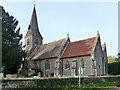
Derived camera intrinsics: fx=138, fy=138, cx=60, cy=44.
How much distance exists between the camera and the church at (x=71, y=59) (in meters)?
28.9

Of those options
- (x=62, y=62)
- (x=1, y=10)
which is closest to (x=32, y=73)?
(x=62, y=62)

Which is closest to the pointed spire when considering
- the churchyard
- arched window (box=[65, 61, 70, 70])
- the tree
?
the tree

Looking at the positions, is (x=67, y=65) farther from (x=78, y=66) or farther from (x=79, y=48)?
(x=79, y=48)

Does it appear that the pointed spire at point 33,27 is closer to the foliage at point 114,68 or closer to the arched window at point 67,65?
the arched window at point 67,65

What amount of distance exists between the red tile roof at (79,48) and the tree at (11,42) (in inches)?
420

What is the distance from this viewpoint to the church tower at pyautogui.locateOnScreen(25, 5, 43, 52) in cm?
4604

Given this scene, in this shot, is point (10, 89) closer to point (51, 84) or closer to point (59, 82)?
point (51, 84)

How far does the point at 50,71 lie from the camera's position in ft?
113

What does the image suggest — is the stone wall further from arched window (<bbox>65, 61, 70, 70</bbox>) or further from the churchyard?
the churchyard

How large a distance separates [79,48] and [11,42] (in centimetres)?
1536

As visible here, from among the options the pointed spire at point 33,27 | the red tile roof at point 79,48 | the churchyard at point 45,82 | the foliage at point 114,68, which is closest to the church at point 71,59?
the red tile roof at point 79,48

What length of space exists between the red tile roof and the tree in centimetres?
1067

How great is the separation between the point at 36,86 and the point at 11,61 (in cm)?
1164

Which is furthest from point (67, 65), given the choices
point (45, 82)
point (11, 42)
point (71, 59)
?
point (45, 82)
